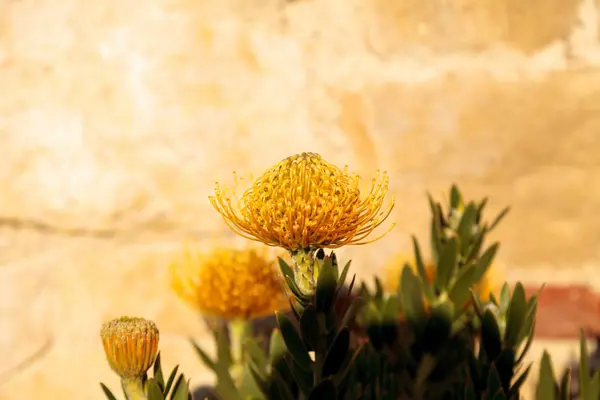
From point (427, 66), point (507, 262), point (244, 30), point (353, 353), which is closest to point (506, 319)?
point (353, 353)

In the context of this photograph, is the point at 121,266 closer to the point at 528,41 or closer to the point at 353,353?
the point at 353,353

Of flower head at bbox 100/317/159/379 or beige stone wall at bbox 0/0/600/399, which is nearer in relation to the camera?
flower head at bbox 100/317/159/379

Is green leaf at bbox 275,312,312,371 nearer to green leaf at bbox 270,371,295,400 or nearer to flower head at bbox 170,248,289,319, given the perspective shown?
green leaf at bbox 270,371,295,400

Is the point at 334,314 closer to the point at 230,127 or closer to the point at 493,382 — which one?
the point at 493,382

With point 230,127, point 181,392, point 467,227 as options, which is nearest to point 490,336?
point 467,227

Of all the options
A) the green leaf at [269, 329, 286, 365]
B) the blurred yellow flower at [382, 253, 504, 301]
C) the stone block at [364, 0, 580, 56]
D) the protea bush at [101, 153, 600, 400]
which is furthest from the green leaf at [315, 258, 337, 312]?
the stone block at [364, 0, 580, 56]

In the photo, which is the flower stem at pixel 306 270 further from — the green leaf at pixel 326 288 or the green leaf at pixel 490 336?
the green leaf at pixel 490 336
